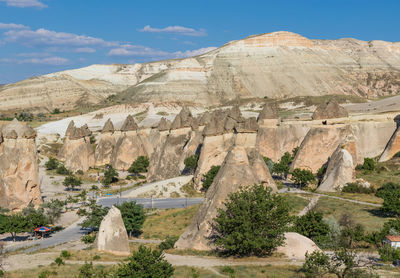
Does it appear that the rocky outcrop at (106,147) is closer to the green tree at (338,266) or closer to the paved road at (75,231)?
the paved road at (75,231)

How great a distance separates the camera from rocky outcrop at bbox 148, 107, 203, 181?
45.1 meters

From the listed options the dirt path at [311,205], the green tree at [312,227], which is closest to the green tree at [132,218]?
the green tree at [312,227]

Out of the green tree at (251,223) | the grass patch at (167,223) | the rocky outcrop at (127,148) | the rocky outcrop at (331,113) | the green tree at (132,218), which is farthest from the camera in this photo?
the rocky outcrop at (127,148)

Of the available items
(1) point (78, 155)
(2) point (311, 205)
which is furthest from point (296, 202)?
(1) point (78, 155)

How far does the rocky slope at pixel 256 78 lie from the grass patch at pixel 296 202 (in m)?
84.0

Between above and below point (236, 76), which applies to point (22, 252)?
below

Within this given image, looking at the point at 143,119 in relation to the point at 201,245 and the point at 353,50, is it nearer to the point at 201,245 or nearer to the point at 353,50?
the point at 201,245

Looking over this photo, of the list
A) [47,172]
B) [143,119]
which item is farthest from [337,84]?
[47,172]

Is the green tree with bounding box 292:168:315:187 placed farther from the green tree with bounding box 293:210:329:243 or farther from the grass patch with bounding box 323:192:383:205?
the green tree with bounding box 293:210:329:243

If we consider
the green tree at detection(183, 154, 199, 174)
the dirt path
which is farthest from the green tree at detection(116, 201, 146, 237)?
the green tree at detection(183, 154, 199, 174)

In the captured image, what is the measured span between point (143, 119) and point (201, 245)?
58732 mm

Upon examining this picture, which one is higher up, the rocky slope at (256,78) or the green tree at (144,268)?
the rocky slope at (256,78)

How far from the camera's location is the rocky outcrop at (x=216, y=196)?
20.1 m

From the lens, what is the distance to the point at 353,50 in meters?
150
